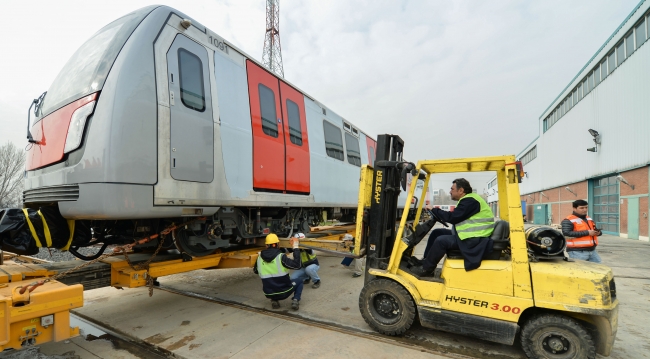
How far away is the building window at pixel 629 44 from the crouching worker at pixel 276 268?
19546mm

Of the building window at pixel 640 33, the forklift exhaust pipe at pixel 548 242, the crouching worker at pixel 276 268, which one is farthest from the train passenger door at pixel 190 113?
the building window at pixel 640 33

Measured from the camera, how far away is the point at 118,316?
4461 mm

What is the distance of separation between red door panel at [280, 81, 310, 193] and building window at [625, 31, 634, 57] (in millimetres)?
18033

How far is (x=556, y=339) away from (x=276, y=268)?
3226mm

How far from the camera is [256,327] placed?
4.05 m

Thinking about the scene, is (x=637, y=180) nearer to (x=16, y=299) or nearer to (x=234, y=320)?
(x=234, y=320)

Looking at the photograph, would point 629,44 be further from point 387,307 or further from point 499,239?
point 387,307

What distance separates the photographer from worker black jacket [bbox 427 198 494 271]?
3.29 meters

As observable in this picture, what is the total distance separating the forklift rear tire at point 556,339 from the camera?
2906mm

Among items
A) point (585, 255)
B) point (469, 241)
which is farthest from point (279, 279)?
point (585, 255)

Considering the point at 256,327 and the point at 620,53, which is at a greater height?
the point at 620,53

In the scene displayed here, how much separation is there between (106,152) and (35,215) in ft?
3.93

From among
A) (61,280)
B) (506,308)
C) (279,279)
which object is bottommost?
(279,279)

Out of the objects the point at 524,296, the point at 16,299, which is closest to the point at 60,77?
the point at 16,299
